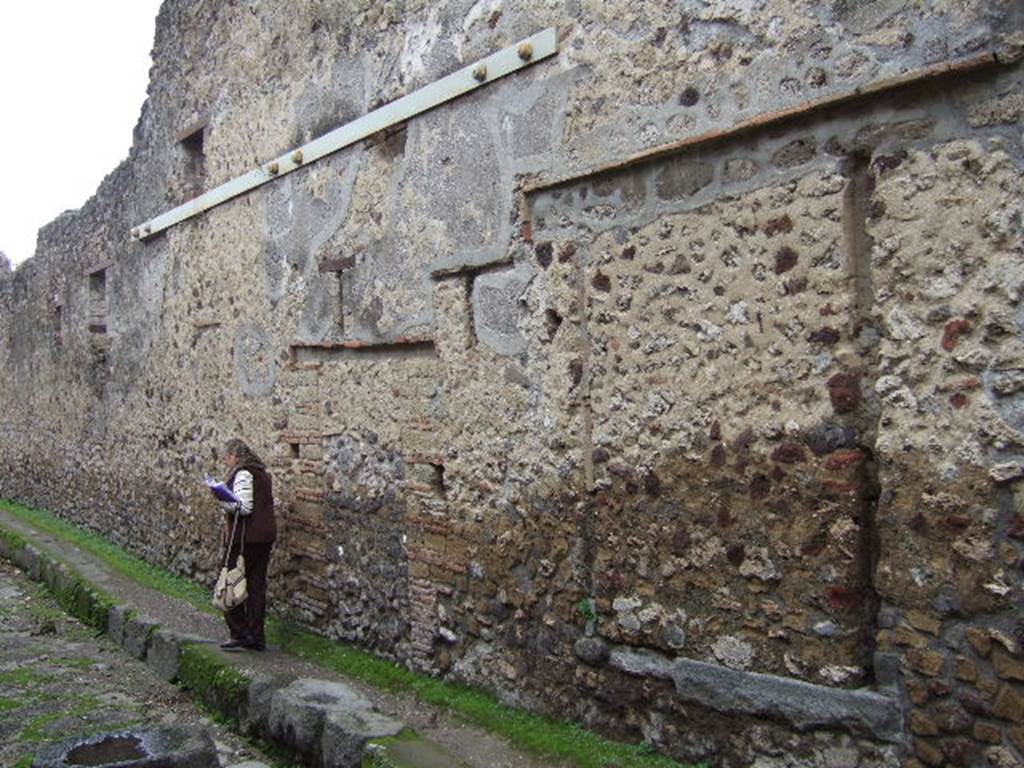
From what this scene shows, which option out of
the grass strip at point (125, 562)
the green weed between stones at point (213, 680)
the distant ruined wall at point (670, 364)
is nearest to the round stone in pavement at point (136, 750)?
the green weed between stones at point (213, 680)

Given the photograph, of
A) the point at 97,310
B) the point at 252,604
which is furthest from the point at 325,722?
the point at 97,310

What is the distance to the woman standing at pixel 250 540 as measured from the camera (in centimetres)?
533

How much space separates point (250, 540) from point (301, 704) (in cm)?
130

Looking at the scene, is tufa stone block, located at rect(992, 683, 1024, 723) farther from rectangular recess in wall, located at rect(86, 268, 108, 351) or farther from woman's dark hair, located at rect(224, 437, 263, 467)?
rectangular recess in wall, located at rect(86, 268, 108, 351)

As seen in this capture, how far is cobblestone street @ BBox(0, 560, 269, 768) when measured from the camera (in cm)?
448

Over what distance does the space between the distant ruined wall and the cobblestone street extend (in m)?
0.89

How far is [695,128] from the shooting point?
342 cm

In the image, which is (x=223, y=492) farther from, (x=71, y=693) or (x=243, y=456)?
(x=71, y=693)

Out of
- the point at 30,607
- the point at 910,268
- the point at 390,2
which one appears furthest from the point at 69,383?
the point at 910,268

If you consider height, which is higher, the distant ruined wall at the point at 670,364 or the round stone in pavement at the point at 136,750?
the distant ruined wall at the point at 670,364

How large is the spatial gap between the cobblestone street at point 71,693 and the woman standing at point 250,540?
0.43 m

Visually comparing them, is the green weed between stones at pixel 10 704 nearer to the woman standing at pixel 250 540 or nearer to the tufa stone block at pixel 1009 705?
the woman standing at pixel 250 540

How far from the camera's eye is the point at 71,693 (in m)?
5.22

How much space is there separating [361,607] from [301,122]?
2.70 m
